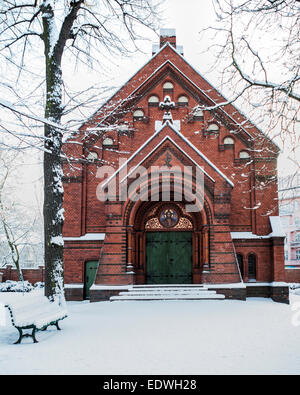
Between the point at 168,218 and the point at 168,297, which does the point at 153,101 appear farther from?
the point at 168,297

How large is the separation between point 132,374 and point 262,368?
73.7 inches

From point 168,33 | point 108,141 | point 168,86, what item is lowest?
point 108,141

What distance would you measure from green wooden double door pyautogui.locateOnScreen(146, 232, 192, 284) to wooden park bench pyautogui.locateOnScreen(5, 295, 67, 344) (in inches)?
345

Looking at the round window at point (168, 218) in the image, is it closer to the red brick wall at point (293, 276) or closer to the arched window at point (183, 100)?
the arched window at point (183, 100)

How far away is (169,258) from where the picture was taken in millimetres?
18156

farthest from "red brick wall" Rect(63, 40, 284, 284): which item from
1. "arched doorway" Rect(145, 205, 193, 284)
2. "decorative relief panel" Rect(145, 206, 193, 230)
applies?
"arched doorway" Rect(145, 205, 193, 284)

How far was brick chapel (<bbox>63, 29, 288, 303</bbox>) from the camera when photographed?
16188 mm

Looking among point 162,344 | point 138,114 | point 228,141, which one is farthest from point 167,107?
point 162,344

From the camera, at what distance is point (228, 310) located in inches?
492

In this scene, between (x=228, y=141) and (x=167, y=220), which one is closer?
(x=167, y=220)

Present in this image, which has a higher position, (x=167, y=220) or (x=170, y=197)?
(x=170, y=197)

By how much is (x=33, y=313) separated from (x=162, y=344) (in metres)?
2.78

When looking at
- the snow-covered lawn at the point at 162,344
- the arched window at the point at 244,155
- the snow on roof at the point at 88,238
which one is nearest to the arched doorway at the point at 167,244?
the snow on roof at the point at 88,238

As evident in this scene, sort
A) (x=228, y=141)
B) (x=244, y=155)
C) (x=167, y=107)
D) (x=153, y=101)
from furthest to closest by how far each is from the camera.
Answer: (x=153, y=101), (x=228, y=141), (x=244, y=155), (x=167, y=107)
